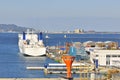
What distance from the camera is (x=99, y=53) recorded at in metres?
54.7

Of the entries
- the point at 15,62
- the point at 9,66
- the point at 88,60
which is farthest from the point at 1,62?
the point at 88,60

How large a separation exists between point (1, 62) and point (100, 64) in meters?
14.6

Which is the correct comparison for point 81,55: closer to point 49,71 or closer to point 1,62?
point 1,62

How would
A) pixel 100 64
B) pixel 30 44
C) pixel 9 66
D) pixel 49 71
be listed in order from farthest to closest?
pixel 30 44 → pixel 9 66 → pixel 100 64 → pixel 49 71

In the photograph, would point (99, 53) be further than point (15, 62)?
No

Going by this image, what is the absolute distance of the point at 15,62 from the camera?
6250 cm

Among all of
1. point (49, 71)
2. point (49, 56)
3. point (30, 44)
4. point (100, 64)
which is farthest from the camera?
point (30, 44)

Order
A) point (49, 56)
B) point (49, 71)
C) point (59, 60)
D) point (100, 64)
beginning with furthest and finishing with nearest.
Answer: point (49, 56) < point (59, 60) < point (100, 64) < point (49, 71)

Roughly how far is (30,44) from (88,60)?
20.8m

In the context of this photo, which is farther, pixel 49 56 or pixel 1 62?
pixel 49 56

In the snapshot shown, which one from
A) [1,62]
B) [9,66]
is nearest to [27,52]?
[1,62]

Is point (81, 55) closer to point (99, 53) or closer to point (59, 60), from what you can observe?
point (59, 60)

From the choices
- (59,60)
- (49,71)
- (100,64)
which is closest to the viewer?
(49,71)

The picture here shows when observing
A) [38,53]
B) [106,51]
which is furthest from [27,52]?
[106,51]
